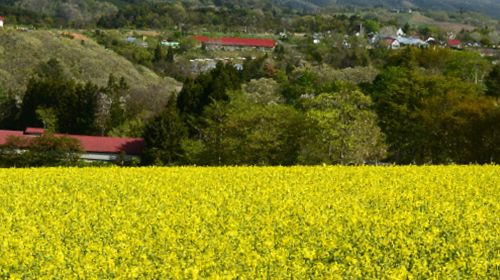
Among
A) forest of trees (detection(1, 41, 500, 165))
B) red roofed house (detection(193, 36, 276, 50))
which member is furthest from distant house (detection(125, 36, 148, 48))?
forest of trees (detection(1, 41, 500, 165))

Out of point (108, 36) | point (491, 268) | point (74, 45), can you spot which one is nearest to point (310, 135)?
point (491, 268)

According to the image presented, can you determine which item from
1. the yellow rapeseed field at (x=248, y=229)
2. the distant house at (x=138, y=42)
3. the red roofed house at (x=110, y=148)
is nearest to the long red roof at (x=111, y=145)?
the red roofed house at (x=110, y=148)

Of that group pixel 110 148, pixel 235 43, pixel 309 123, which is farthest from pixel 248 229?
pixel 235 43

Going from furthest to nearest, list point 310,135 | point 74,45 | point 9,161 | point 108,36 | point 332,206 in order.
Result: 1. point 108,36
2. point 74,45
3. point 9,161
4. point 310,135
5. point 332,206

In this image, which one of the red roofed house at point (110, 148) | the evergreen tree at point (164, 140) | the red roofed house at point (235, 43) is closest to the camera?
Answer: the evergreen tree at point (164, 140)

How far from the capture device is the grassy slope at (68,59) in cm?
11612

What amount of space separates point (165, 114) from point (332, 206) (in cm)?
4559

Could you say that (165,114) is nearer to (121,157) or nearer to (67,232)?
(121,157)

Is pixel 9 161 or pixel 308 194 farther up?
pixel 308 194

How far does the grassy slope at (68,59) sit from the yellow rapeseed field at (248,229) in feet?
295

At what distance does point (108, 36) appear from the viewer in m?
168

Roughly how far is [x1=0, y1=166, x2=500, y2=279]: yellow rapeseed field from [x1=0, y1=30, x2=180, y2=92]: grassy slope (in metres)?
89.9

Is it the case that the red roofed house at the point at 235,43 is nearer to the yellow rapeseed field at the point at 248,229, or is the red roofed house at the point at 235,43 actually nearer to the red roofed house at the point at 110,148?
the red roofed house at the point at 110,148

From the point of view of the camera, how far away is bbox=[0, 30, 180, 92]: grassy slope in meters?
116
